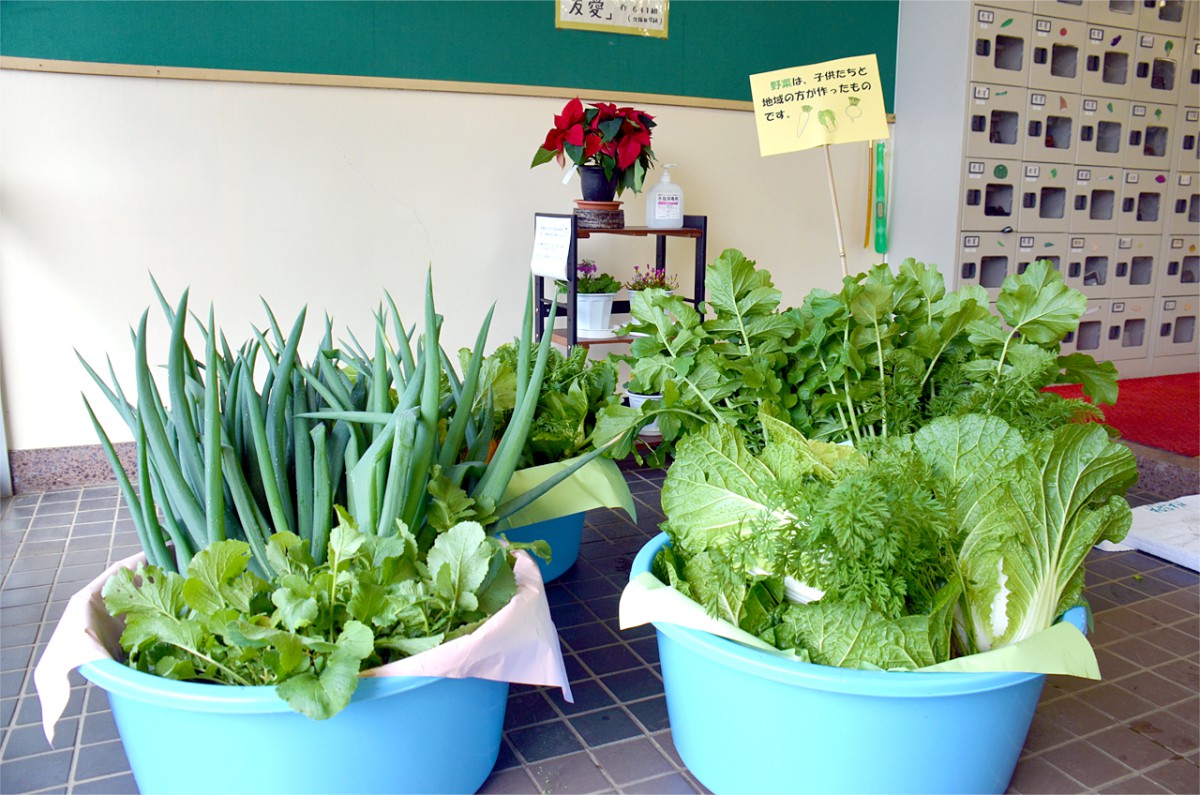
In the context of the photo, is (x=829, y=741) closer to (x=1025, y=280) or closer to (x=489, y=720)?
(x=489, y=720)

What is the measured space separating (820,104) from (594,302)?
107 cm

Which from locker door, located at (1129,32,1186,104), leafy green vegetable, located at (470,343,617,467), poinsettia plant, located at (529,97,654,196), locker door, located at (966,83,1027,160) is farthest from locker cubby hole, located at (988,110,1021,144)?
leafy green vegetable, located at (470,343,617,467)

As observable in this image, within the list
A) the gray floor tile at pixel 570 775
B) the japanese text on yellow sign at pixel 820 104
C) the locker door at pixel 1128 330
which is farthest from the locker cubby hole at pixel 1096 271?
the gray floor tile at pixel 570 775

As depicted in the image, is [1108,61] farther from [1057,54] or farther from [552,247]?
[552,247]

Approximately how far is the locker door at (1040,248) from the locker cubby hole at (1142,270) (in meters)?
0.44

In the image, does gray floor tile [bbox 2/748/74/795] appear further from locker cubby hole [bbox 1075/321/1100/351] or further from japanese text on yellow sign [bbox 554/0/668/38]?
locker cubby hole [bbox 1075/321/1100/351]

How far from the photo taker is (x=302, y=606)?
0.89 meters

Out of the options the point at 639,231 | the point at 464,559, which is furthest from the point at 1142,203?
the point at 464,559

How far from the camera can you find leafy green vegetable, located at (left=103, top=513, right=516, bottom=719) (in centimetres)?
88

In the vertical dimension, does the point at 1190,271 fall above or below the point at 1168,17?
below

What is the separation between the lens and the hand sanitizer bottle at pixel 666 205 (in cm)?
273

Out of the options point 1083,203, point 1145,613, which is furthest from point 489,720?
point 1083,203

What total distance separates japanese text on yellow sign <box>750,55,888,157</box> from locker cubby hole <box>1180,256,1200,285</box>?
2957 millimetres

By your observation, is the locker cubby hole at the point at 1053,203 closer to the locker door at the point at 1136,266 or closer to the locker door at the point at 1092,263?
the locker door at the point at 1092,263
